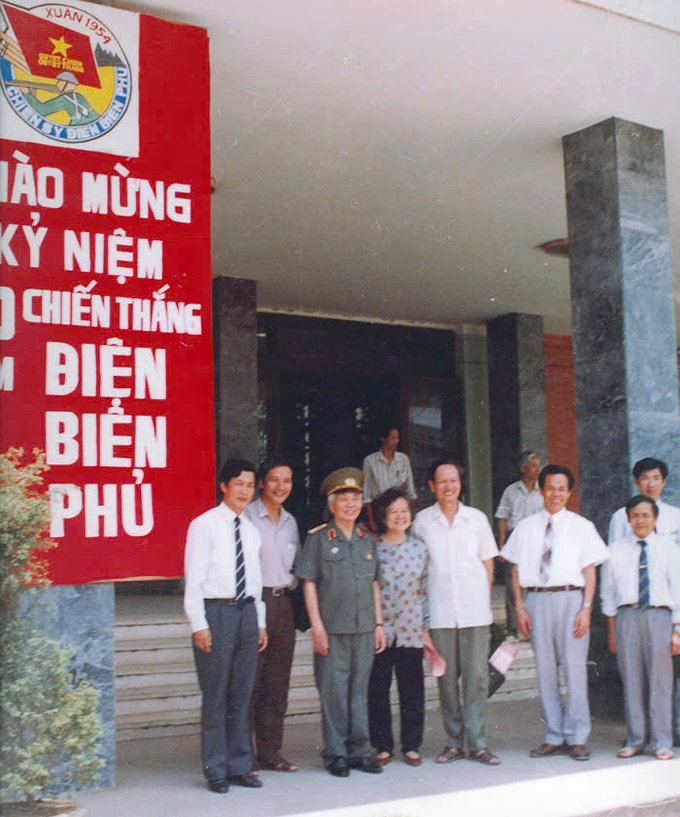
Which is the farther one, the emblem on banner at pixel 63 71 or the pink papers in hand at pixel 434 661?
the pink papers in hand at pixel 434 661

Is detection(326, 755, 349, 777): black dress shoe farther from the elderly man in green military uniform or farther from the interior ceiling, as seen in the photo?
the interior ceiling

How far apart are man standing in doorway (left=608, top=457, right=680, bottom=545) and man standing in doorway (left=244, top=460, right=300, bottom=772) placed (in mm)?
1946

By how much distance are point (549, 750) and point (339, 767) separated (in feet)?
4.02

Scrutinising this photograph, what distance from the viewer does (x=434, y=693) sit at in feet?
23.9

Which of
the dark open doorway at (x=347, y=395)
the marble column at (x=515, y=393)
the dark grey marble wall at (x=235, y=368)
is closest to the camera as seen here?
the dark grey marble wall at (x=235, y=368)

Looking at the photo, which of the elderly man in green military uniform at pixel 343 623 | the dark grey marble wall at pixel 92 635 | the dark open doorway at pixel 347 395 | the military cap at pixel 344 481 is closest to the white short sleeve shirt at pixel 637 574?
the elderly man in green military uniform at pixel 343 623

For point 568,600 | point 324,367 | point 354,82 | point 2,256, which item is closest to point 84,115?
point 2,256

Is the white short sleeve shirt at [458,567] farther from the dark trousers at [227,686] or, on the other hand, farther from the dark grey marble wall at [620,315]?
the dark grey marble wall at [620,315]

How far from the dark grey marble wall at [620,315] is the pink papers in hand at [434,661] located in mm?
1656

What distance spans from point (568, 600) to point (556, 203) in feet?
12.9

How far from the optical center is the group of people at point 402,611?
16.1 ft

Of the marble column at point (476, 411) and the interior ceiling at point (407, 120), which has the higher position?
the interior ceiling at point (407, 120)

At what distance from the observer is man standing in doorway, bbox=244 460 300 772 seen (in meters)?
5.23

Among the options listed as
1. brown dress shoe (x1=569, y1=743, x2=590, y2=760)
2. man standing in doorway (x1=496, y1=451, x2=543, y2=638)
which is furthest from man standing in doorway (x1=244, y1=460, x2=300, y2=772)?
man standing in doorway (x1=496, y1=451, x2=543, y2=638)
